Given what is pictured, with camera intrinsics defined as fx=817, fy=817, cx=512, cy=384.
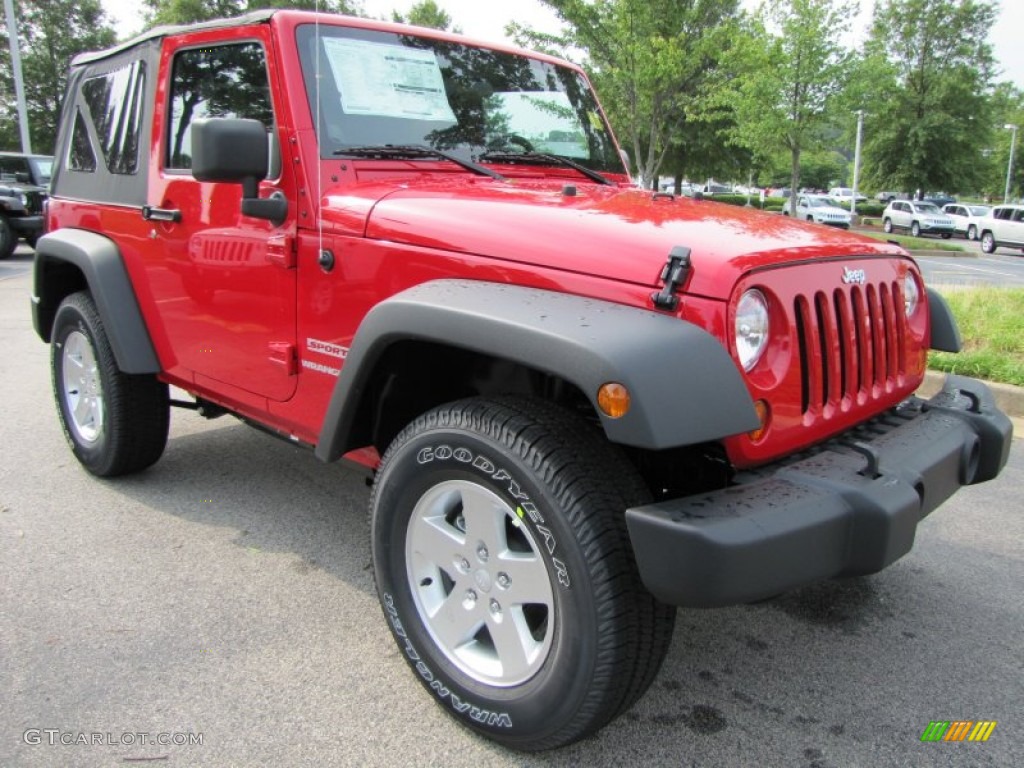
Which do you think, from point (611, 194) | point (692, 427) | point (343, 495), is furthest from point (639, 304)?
point (343, 495)

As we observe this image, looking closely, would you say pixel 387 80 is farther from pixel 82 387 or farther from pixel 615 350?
pixel 82 387

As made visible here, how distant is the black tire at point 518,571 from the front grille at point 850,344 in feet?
1.85

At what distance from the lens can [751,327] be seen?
1.99 meters

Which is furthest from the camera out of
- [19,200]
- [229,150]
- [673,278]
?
[19,200]

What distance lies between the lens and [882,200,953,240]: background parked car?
31302 mm

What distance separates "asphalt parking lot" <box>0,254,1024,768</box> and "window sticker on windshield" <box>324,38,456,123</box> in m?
1.77

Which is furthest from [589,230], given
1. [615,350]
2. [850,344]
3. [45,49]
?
[45,49]

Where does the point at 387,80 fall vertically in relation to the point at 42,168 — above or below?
below

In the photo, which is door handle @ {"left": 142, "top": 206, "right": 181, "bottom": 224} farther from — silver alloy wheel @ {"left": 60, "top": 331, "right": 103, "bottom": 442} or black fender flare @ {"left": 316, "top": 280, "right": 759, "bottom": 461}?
black fender flare @ {"left": 316, "top": 280, "right": 759, "bottom": 461}

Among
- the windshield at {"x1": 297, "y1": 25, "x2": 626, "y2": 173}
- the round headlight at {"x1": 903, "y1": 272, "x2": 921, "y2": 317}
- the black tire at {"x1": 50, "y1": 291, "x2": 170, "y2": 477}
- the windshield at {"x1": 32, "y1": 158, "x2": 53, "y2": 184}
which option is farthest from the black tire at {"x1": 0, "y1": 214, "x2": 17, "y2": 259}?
the round headlight at {"x1": 903, "y1": 272, "x2": 921, "y2": 317}

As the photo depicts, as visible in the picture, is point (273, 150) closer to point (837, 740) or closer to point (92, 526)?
point (92, 526)

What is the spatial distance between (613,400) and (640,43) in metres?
12.7

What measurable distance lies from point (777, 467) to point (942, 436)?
27.0 inches

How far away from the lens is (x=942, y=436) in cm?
243
